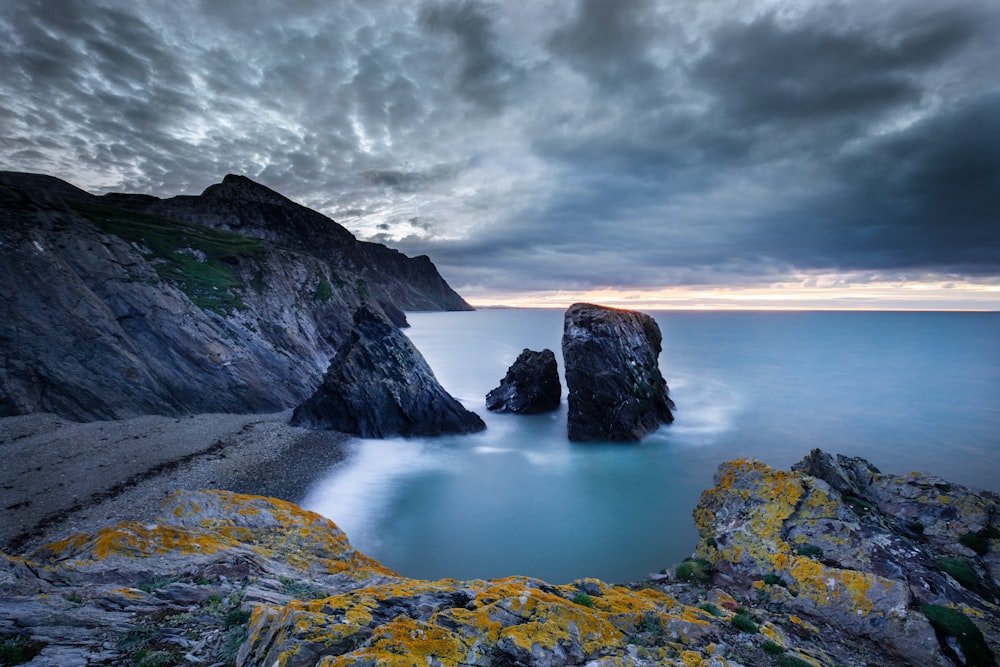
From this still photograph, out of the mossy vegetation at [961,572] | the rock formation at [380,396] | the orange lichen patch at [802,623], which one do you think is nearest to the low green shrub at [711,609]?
the orange lichen patch at [802,623]

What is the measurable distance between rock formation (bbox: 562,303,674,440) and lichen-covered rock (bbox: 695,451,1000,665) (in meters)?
13.9

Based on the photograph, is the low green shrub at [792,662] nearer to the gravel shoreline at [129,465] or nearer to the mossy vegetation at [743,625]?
the mossy vegetation at [743,625]

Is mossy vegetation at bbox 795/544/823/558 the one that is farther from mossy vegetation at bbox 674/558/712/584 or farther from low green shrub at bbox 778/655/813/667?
low green shrub at bbox 778/655/813/667

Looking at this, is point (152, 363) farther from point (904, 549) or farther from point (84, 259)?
point (904, 549)

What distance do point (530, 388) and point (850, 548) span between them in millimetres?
29599

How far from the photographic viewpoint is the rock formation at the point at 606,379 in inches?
1219

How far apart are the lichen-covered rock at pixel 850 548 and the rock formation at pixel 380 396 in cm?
2031

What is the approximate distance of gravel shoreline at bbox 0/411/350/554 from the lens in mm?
15703

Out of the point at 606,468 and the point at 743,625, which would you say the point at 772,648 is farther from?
the point at 606,468

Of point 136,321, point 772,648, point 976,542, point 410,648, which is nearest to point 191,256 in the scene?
point 136,321


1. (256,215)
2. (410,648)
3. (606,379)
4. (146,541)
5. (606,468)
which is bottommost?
(606,468)

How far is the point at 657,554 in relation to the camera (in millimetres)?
16844

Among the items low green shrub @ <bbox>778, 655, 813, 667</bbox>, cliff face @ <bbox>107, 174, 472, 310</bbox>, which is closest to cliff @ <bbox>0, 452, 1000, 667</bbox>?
low green shrub @ <bbox>778, 655, 813, 667</bbox>

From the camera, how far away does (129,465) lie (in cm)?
1988
